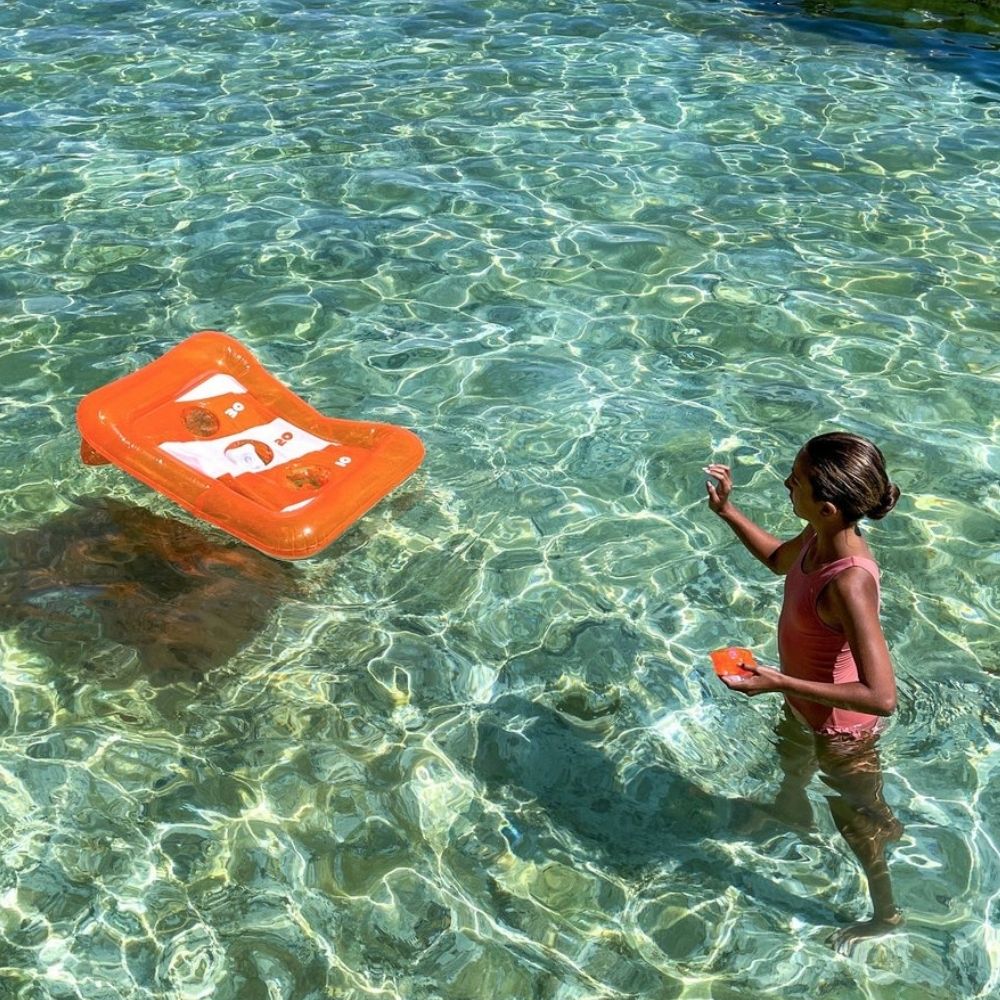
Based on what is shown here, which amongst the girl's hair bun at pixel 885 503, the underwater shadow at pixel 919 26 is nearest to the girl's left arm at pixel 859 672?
the girl's hair bun at pixel 885 503

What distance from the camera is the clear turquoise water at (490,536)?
3.70m

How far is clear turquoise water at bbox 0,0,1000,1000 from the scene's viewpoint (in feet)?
12.1

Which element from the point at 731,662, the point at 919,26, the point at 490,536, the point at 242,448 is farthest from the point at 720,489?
the point at 919,26

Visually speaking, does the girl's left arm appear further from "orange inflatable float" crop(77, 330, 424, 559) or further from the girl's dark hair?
"orange inflatable float" crop(77, 330, 424, 559)

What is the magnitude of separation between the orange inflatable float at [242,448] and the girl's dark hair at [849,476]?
7.18 ft

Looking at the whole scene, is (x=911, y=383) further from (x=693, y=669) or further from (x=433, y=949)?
(x=433, y=949)

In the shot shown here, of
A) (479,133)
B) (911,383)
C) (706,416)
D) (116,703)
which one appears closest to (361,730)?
(116,703)

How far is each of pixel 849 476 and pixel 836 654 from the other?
1.91 feet

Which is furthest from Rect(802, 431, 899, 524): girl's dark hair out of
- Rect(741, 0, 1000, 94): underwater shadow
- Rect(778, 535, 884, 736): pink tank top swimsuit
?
Rect(741, 0, 1000, 94): underwater shadow

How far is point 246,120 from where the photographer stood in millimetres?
9469

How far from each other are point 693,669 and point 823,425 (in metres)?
1.96

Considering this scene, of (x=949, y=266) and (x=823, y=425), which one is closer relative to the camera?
(x=823, y=425)

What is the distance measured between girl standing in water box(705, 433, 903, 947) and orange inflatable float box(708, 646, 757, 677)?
0.6 inches

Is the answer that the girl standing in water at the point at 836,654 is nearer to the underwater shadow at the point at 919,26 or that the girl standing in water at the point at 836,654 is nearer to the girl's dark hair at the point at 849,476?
the girl's dark hair at the point at 849,476
